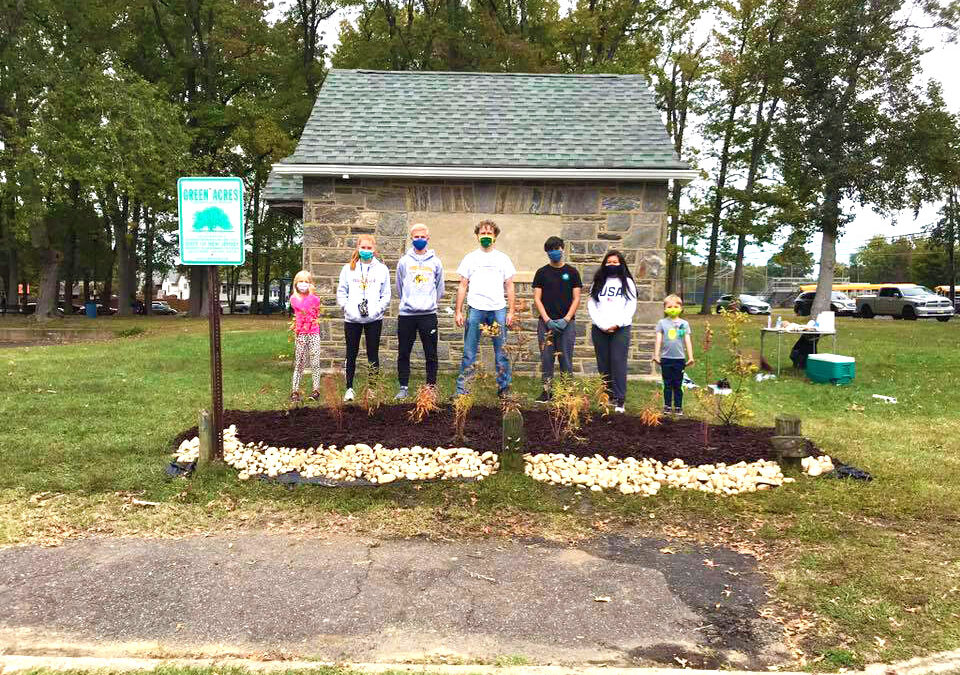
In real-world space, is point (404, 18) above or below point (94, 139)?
above

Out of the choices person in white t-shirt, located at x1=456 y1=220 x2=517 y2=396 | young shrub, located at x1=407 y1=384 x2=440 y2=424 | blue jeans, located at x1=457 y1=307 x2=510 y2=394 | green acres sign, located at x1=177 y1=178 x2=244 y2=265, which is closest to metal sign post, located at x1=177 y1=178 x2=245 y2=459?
green acres sign, located at x1=177 y1=178 x2=244 y2=265

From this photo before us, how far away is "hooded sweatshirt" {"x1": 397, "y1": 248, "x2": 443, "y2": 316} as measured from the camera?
6832mm

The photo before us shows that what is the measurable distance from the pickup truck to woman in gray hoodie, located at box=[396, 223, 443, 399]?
29.6 meters

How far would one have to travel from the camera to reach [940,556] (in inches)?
147

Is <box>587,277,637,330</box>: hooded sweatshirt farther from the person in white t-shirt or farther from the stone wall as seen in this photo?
the stone wall

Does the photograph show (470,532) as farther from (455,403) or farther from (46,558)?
(46,558)

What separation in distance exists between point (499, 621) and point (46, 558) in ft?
8.62

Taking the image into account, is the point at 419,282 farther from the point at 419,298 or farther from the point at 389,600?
the point at 389,600

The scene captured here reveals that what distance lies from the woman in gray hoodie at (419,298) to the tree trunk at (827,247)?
16.3 meters

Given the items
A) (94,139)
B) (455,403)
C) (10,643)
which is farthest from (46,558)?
(94,139)

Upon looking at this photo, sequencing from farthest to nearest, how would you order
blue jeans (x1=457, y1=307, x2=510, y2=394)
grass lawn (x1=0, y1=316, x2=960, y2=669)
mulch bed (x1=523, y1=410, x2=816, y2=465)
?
blue jeans (x1=457, y1=307, x2=510, y2=394) → mulch bed (x1=523, y1=410, x2=816, y2=465) → grass lawn (x1=0, y1=316, x2=960, y2=669)

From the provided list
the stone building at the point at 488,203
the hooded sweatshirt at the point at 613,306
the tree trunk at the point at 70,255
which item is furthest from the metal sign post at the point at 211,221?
the tree trunk at the point at 70,255

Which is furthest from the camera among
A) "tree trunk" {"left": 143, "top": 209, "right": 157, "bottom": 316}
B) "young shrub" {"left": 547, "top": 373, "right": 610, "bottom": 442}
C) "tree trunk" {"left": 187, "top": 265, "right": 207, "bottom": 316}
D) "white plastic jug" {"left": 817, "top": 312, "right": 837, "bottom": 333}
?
"tree trunk" {"left": 143, "top": 209, "right": 157, "bottom": 316}

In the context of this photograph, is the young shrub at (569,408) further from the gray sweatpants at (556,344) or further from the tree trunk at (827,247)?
the tree trunk at (827,247)
